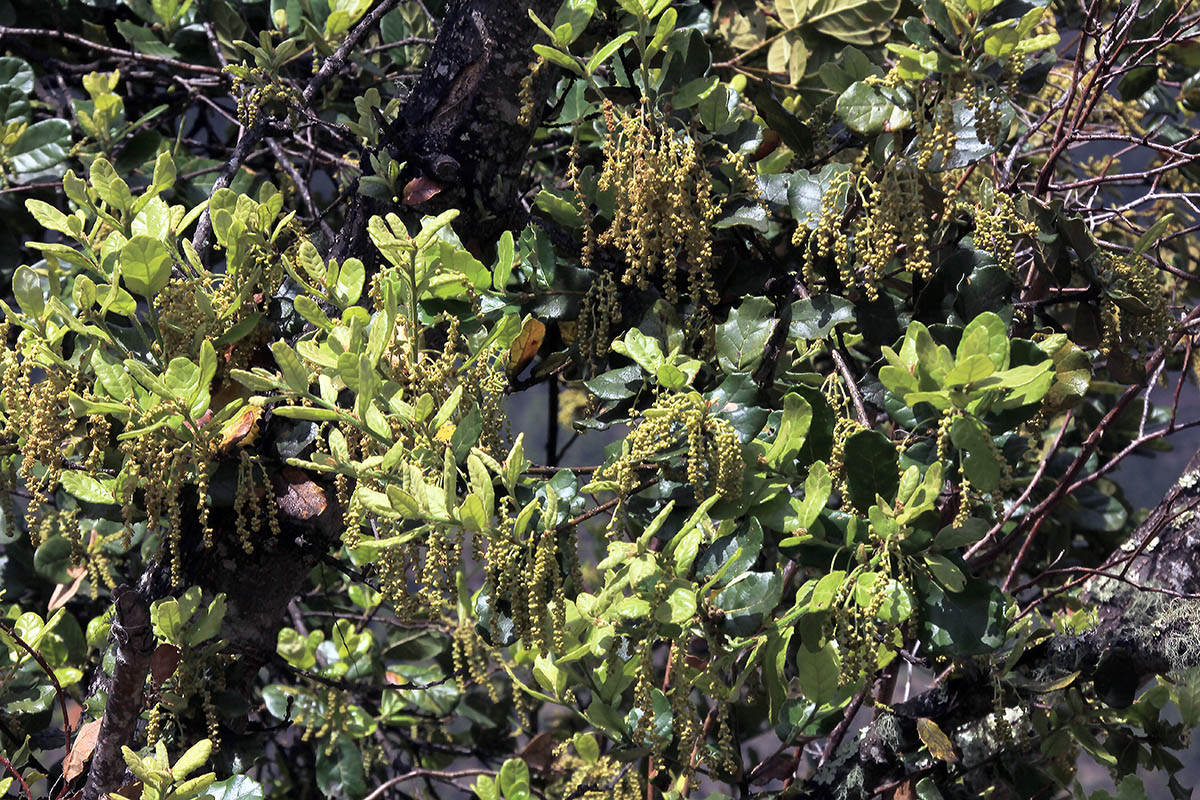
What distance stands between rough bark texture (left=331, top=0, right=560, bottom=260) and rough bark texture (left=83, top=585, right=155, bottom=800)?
405 mm

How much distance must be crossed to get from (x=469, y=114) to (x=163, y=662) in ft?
1.95

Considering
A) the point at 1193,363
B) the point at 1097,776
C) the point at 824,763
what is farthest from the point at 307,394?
the point at 1097,776

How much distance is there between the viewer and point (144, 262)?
0.91 metres

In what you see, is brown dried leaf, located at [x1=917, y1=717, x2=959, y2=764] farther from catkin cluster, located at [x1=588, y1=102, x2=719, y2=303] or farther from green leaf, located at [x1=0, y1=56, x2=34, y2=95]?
green leaf, located at [x1=0, y1=56, x2=34, y2=95]

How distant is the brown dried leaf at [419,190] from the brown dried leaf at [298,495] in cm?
29

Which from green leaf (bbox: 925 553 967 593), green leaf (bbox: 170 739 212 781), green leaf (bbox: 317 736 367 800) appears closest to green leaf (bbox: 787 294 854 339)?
green leaf (bbox: 925 553 967 593)

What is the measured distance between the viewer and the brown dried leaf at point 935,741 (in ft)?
3.41

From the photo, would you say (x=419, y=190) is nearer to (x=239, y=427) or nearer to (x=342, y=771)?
(x=239, y=427)

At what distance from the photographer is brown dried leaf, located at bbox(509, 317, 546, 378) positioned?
105 centimetres

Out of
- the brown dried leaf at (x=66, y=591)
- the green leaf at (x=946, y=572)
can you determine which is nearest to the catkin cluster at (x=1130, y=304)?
the green leaf at (x=946, y=572)

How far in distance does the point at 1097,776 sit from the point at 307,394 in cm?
497

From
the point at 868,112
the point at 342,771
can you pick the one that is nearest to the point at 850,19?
the point at 868,112

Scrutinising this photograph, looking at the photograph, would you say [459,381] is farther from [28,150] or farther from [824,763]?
[28,150]

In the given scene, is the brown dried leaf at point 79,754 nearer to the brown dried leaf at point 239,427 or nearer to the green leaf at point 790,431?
the brown dried leaf at point 239,427
